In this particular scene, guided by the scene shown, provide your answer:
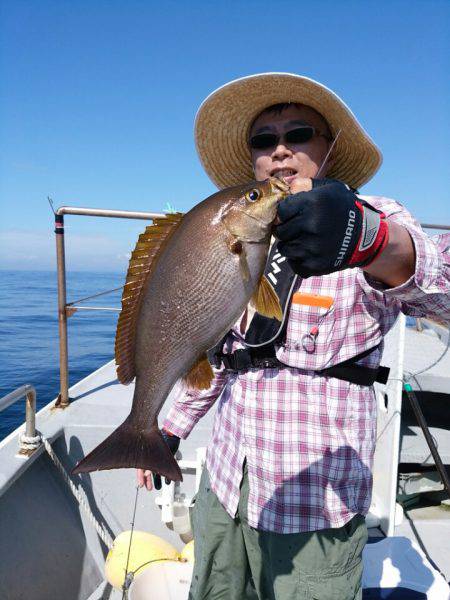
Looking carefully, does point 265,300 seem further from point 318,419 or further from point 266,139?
point 266,139

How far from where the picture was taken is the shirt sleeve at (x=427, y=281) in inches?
49.1

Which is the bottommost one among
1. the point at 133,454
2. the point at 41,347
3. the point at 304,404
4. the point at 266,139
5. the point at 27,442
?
the point at 41,347

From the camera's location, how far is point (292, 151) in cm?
183

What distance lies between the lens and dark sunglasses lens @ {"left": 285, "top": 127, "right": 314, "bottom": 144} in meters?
1.83

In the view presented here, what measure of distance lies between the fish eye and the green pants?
109 centimetres

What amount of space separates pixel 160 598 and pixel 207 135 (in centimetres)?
272

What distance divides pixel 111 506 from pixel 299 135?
327cm

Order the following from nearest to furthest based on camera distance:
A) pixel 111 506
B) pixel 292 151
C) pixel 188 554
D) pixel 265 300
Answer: pixel 265 300 < pixel 292 151 < pixel 188 554 < pixel 111 506

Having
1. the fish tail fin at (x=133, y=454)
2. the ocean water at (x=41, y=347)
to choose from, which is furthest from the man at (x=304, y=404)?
the ocean water at (x=41, y=347)

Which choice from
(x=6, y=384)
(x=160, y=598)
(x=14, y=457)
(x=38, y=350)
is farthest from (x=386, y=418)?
(x=38, y=350)

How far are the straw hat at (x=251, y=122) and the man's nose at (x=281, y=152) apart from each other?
35 cm

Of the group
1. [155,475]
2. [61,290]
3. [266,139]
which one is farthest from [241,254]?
[61,290]

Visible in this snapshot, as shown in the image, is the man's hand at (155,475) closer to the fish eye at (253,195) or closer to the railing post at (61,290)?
the fish eye at (253,195)

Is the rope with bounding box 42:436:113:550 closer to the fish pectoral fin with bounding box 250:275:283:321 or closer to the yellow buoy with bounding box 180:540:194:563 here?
the yellow buoy with bounding box 180:540:194:563
